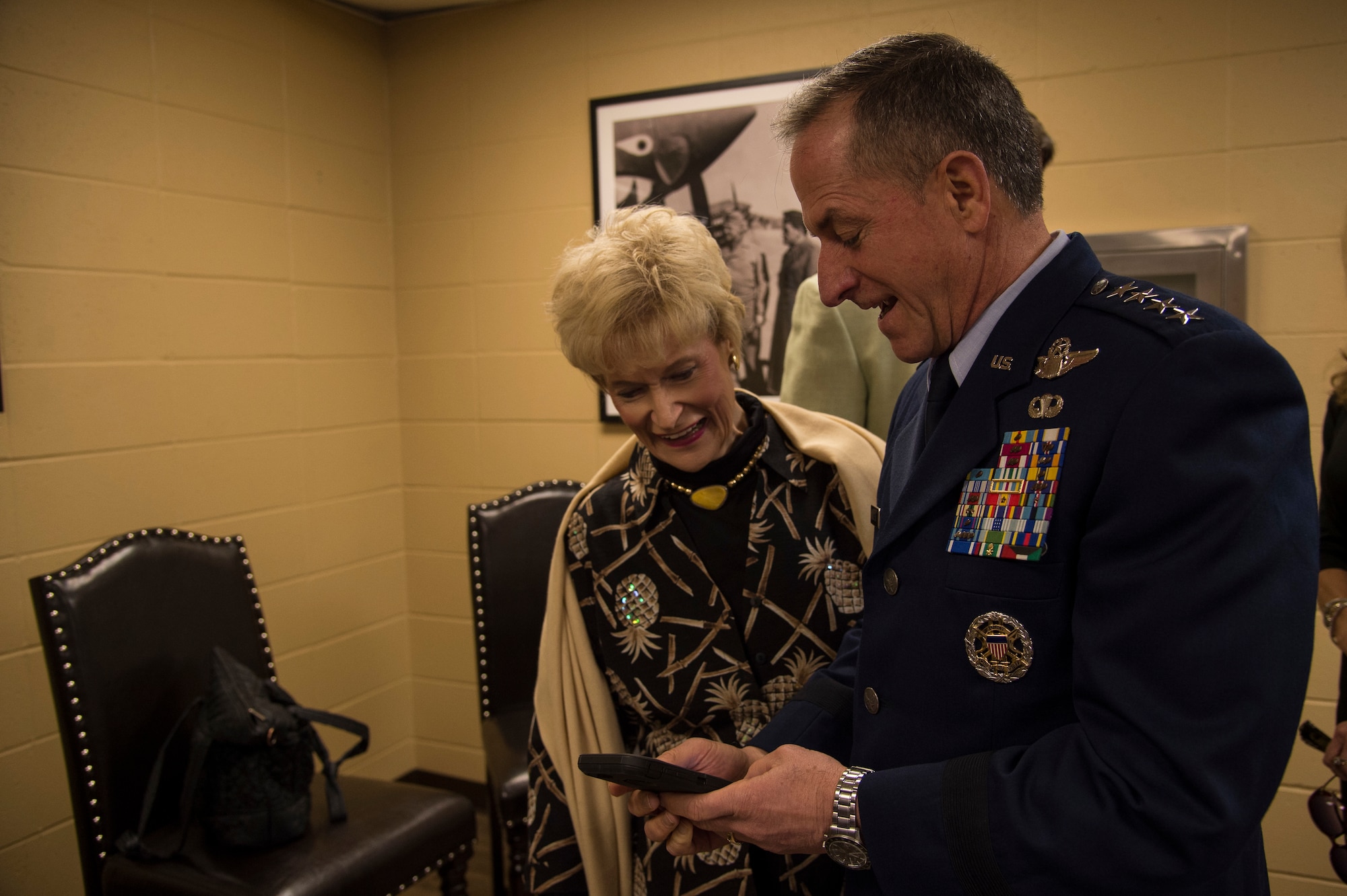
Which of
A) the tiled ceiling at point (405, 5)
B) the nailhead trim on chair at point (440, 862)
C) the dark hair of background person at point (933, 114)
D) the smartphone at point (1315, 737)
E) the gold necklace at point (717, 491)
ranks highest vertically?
the tiled ceiling at point (405, 5)

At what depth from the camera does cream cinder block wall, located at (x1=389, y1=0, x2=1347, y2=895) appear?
251 centimetres

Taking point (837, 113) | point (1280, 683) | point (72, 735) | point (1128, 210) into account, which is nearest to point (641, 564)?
point (837, 113)

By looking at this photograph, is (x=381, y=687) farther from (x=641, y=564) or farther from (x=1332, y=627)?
(x=1332, y=627)

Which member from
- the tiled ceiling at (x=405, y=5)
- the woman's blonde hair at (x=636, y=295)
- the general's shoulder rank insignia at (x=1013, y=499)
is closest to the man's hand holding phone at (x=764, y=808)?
the general's shoulder rank insignia at (x=1013, y=499)

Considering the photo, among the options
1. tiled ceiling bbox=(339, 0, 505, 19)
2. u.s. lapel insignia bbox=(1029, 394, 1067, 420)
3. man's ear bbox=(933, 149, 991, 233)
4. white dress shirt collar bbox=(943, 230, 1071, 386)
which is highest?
tiled ceiling bbox=(339, 0, 505, 19)

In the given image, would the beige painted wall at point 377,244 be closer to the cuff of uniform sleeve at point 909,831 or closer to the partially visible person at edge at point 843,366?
the partially visible person at edge at point 843,366

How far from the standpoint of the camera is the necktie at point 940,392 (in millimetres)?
1024

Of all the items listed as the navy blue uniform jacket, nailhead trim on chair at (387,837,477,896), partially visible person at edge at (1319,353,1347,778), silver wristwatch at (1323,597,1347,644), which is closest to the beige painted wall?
partially visible person at edge at (1319,353,1347,778)

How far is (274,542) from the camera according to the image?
10.2 ft

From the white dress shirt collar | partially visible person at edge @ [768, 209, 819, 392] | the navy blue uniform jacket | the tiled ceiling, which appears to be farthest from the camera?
the tiled ceiling

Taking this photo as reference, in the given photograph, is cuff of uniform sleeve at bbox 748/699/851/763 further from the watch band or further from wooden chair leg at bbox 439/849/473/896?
wooden chair leg at bbox 439/849/473/896

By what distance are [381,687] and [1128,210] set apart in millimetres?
3082

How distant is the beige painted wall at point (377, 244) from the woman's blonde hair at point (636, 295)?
1.69 m

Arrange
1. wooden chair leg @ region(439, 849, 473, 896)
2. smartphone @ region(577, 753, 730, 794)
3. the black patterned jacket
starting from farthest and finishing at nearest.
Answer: wooden chair leg @ region(439, 849, 473, 896)
the black patterned jacket
smartphone @ region(577, 753, 730, 794)
